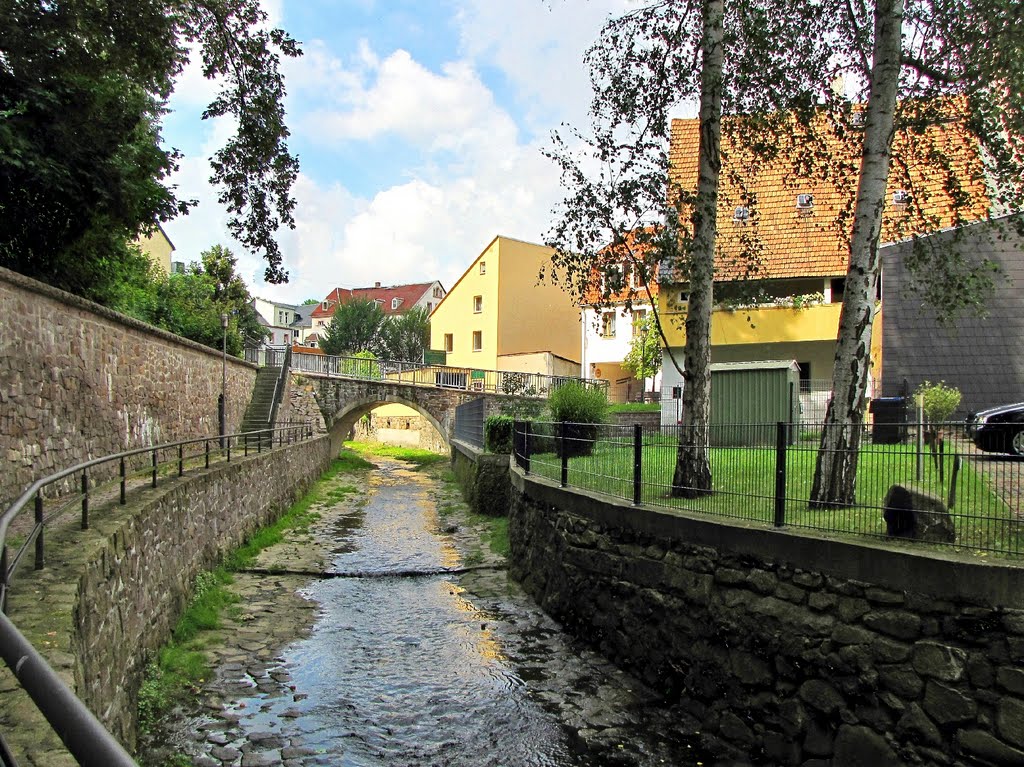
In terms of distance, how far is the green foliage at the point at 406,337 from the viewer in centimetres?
6750

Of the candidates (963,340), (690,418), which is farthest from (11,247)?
(963,340)

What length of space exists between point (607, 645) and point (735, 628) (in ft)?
7.69

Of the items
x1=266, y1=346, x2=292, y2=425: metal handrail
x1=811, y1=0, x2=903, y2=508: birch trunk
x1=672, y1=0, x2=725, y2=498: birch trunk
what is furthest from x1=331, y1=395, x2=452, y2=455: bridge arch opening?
x1=811, y1=0, x2=903, y2=508: birch trunk

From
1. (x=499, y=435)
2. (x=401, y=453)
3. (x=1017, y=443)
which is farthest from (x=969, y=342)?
(x=401, y=453)

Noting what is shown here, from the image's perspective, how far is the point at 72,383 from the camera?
11180 mm

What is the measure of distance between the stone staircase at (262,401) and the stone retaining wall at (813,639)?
63.2 ft

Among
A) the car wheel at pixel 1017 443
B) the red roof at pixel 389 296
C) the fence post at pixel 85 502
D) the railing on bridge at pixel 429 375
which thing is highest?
the red roof at pixel 389 296

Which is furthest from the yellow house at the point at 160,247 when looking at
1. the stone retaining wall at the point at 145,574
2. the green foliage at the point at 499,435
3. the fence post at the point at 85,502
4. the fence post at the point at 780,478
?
the fence post at the point at 780,478

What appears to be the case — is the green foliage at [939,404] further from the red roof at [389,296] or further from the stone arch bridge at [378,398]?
the red roof at [389,296]

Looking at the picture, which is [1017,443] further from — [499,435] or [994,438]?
[499,435]

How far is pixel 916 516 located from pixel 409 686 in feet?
16.8

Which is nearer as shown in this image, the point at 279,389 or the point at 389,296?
the point at 279,389

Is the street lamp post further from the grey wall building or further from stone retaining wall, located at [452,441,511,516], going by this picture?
the grey wall building

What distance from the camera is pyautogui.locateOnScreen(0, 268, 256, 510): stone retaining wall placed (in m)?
9.30
